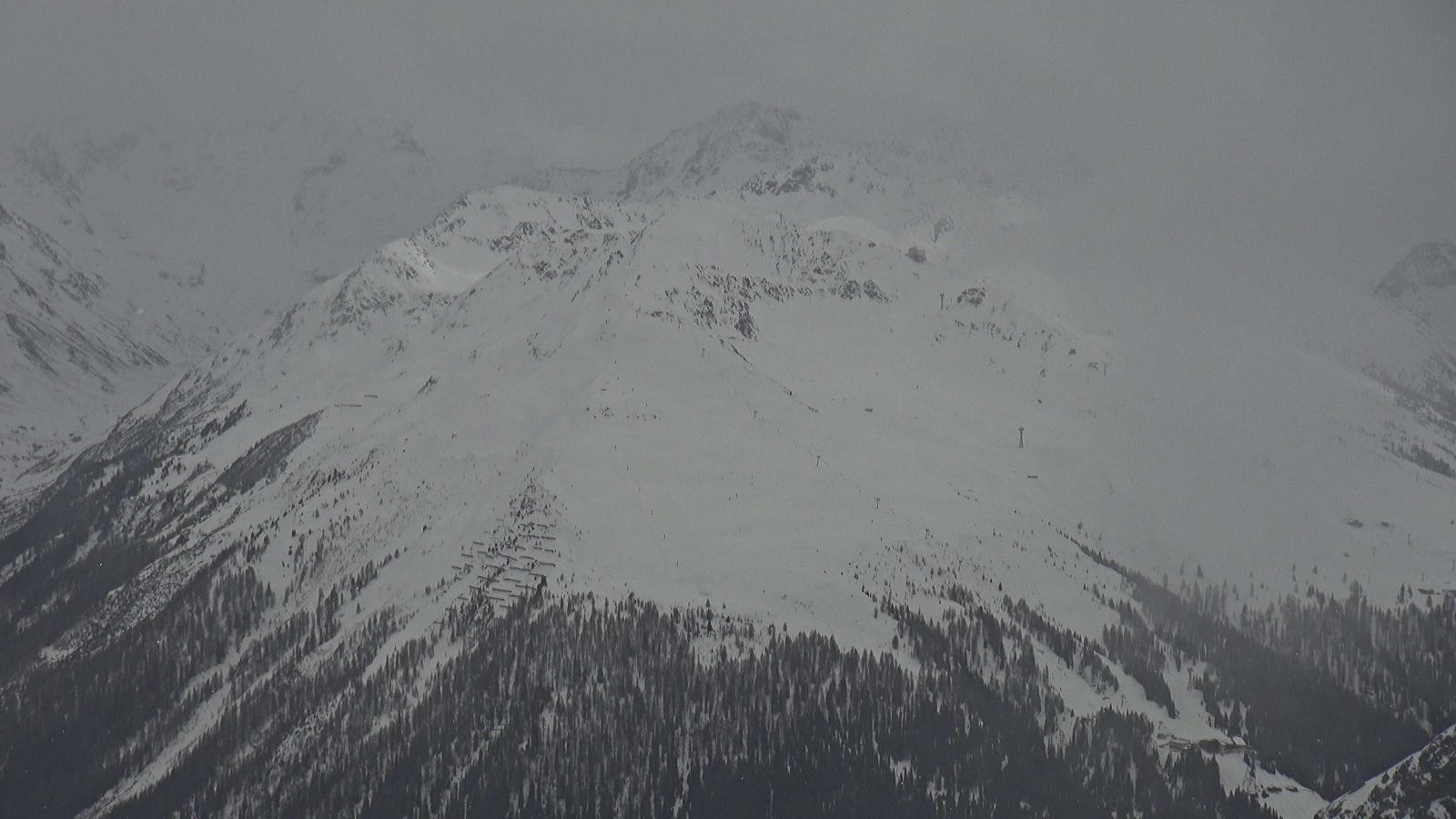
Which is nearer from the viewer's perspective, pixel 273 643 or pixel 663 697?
pixel 663 697

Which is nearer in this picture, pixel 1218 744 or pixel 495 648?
pixel 495 648

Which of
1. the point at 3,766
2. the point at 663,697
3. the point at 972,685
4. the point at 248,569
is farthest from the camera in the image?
the point at 248,569

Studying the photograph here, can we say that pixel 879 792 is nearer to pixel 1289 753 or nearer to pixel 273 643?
pixel 1289 753

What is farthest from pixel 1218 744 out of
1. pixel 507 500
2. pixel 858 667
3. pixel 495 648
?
pixel 507 500

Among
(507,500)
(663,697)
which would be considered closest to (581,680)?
(663,697)

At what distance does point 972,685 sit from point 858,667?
16.7 metres

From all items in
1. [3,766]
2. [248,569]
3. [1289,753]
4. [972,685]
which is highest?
[972,685]

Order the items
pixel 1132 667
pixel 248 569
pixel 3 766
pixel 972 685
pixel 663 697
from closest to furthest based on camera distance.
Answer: pixel 663 697, pixel 972 685, pixel 3 766, pixel 1132 667, pixel 248 569

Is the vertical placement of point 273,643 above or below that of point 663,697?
below

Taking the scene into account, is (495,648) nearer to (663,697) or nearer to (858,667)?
(663,697)

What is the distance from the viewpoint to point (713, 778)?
135 metres

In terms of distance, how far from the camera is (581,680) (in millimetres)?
145375

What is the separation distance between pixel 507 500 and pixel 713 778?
70.6 metres

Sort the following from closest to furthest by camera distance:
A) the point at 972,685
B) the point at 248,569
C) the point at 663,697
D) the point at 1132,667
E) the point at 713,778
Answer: the point at 713,778 → the point at 663,697 → the point at 972,685 → the point at 1132,667 → the point at 248,569
